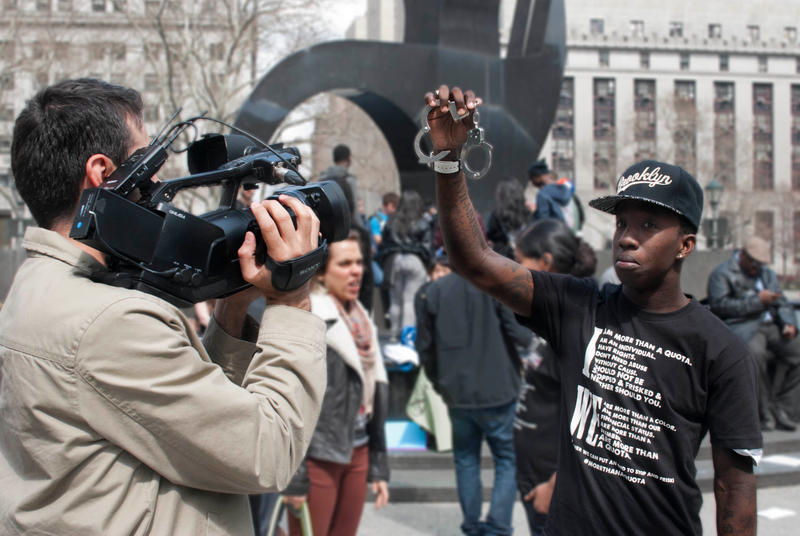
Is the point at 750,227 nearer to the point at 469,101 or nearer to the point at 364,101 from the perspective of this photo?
the point at 364,101

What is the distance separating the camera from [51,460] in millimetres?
1399

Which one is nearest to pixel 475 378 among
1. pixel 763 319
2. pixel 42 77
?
pixel 763 319

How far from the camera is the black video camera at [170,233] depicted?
1432mm

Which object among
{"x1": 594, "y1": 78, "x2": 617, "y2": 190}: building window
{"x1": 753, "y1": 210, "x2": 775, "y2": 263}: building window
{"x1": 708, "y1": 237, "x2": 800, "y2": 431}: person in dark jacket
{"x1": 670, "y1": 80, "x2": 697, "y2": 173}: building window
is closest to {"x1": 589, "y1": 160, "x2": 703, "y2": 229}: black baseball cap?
{"x1": 708, "y1": 237, "x2": 800, "y2": 431}: person in dark jacket

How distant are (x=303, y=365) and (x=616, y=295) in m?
1.13

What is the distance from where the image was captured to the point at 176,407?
4.61ft

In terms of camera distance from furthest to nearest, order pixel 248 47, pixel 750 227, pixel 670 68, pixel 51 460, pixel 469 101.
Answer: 1. pixel 670 68
2. pixel 750 227
3. pixel 248 47
4. pixel 469 101
5. pixel 51 460

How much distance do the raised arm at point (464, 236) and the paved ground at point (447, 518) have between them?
3151 millimetres

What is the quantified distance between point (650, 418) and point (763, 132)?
74165mm

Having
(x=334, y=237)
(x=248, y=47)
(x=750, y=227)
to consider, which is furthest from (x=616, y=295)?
(x=750, y=227)

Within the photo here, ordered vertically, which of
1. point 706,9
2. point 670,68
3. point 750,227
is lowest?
point 750,227

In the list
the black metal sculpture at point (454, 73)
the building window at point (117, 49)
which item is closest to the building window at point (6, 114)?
the building window at point (117, 49)

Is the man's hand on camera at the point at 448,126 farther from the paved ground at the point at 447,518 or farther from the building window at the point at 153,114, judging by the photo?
the building window at the point at 153,114

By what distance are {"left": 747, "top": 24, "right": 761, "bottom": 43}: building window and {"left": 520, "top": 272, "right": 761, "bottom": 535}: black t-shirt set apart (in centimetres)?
7873
